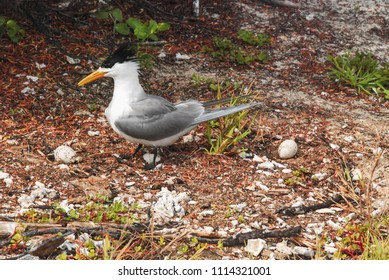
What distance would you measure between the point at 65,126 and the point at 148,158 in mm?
855

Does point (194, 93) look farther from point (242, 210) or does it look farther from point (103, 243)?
point (103, 243)

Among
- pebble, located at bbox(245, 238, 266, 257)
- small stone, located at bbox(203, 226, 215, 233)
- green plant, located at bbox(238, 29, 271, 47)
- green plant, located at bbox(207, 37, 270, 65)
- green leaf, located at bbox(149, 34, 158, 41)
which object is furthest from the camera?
green plant, located at bbox(238, 29, 271, 47)

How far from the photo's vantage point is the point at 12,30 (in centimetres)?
670

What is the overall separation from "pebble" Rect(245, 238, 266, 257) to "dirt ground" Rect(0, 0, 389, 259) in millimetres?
47

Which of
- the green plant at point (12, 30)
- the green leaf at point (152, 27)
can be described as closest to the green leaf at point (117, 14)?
the green leaf at point (152, 27)

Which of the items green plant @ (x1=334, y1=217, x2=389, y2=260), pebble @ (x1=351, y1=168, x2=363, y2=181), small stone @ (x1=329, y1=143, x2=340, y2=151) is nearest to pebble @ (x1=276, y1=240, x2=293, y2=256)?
green plant @ (x1=334, y1=217, x2=389, y2=260)

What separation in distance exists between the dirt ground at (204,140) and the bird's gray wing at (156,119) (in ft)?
1.02

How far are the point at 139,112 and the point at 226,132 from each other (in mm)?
820

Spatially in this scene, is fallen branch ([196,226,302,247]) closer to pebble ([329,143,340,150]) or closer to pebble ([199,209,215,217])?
pebble ([199,209,215,217])

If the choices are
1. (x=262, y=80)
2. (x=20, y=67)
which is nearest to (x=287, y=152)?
(x=262, y=80)

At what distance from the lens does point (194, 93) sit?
635 centimetres

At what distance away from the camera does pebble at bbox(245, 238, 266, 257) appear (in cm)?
418

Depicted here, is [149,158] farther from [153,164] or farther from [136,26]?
[136,26]

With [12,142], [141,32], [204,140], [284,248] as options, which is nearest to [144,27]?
[141,32]
